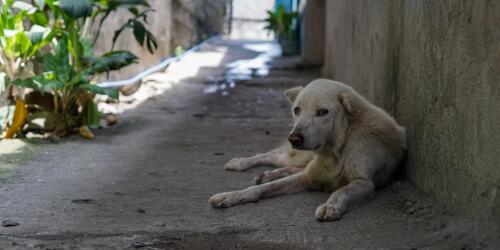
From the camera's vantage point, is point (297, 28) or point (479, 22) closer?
point (479, 22)

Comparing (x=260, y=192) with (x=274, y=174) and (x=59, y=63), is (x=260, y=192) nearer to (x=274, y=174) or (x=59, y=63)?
(x=274, y=174)

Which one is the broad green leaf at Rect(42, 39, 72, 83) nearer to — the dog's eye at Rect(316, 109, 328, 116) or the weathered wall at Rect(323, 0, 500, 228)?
the weathered wall at Rect(323, 0, 500, 228)

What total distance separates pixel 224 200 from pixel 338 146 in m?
0.66

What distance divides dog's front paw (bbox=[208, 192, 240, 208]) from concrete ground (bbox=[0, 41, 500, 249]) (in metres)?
0.05

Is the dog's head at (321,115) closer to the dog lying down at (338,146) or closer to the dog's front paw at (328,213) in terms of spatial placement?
the dog lying down at (338,146)

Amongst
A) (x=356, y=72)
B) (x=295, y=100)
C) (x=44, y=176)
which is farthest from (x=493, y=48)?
(x=356, y=72)

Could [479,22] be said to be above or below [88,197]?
Answer: above

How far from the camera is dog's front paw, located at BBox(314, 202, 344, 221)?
2.91m

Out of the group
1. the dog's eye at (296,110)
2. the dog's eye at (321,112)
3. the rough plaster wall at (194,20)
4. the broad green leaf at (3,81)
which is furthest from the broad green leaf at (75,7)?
Answer: the rough plaster wall at (194,20)

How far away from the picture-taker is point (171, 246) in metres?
2.56

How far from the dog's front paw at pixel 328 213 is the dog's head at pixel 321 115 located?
34 cm

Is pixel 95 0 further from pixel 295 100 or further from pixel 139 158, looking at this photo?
pixel 295 100

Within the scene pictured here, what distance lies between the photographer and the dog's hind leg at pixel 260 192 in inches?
125

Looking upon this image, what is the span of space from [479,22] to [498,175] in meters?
0.61
